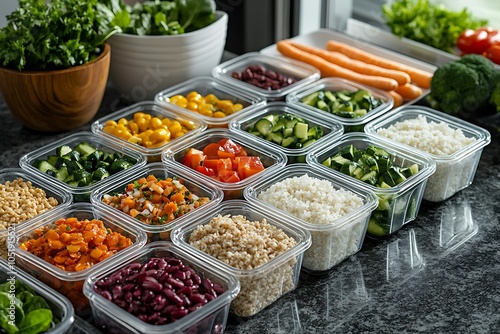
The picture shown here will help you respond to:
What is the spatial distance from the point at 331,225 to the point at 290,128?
2.00ft

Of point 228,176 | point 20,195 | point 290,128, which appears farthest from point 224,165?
point 20,195

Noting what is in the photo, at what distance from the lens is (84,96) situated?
2.81 meters

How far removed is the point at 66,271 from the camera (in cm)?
204

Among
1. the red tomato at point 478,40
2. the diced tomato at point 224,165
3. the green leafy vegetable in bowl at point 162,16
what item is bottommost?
the diced tomato at point 224,165

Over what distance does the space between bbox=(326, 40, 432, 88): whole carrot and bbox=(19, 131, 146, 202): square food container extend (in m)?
1.12

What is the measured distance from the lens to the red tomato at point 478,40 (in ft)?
10.9

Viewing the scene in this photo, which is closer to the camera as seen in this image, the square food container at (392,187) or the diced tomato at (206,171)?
the square food container at (392,187)

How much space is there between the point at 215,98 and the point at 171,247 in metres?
0.94

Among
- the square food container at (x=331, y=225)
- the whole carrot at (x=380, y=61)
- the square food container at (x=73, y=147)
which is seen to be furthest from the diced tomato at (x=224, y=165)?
the whole carrot at (x=380, y=61)

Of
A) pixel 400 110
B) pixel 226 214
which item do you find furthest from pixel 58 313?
pixel 400 110

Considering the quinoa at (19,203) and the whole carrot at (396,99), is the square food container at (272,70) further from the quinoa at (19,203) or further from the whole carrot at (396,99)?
the quinoa at (19,203)

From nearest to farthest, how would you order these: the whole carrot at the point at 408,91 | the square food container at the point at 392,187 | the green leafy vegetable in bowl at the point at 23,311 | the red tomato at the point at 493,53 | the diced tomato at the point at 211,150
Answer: the green leafy vegetable in bowl at the point at 23,311
the square food container at the point at 392,187
the diced tomato at the point at 211,150
the whole carrot at the point at 408,91
the red tomato at the point at 493,53

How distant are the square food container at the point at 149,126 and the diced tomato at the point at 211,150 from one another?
0.32 feet

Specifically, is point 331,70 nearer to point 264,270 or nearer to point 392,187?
point 392,187
